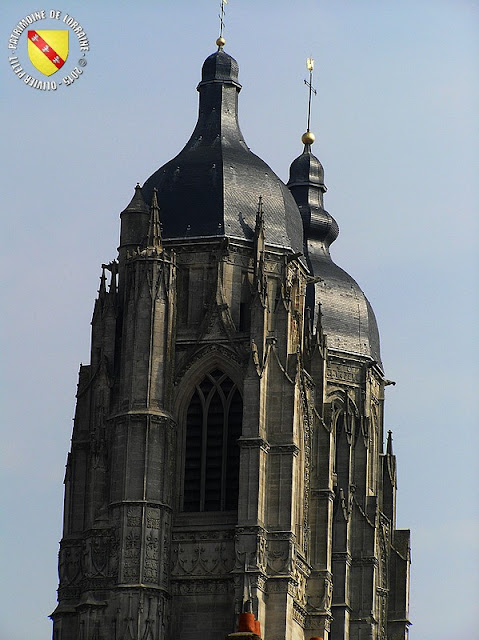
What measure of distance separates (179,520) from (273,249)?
1159 centimetres

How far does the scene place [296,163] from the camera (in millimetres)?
130000

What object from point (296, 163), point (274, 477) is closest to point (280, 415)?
point (274, 477)

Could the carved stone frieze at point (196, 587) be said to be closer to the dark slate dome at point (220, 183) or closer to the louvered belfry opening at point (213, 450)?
the louvered belfry opening at point (213, 450)

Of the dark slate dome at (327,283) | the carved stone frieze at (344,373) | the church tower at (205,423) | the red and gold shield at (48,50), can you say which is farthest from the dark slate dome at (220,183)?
the red and gold shield at (48,50)

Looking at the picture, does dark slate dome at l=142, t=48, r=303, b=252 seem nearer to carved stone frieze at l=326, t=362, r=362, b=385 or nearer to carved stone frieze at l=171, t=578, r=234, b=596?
carved stone frieze at l=326, t=362, r=362, b=385

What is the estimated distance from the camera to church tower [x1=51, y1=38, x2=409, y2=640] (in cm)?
Result: 10294

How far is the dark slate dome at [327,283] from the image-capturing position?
124m

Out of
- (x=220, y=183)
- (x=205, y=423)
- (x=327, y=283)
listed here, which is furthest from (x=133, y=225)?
(x=327, y=283)

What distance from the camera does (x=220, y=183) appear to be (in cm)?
10950

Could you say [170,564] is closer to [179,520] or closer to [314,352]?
[179,520]

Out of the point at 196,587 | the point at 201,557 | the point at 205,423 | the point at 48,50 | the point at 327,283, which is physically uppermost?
the point at 327,283

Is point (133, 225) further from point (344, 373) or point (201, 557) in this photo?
point (344, 373)

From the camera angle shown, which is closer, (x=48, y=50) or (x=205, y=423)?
(x=48, y=50)

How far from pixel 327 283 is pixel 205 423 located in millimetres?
20489
